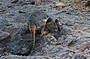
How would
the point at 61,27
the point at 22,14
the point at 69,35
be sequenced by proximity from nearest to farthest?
the point at 69,35 < the point at 61,27 < the point at 22,14

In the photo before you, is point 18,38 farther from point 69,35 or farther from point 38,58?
point 38,58

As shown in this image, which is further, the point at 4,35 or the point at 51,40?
the point at 4,35

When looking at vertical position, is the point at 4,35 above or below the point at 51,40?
below

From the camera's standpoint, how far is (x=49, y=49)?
19.1 feet

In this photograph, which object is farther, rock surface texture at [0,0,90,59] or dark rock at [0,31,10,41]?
dark rock at [0,31,10,41]

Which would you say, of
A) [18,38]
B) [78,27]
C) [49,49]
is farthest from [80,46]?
[18,38]

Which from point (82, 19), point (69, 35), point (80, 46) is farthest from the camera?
point (82, 19)

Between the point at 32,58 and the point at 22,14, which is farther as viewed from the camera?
the point at 22,14

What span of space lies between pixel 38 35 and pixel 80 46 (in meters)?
1.77

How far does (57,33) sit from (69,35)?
0.44 metres

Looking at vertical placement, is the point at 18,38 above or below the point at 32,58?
below

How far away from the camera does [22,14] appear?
10.5 m

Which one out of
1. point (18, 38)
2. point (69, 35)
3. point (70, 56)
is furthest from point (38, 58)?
point (18, 38)

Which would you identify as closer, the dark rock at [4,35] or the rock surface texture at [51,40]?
the rock surface texture at [51,40]
